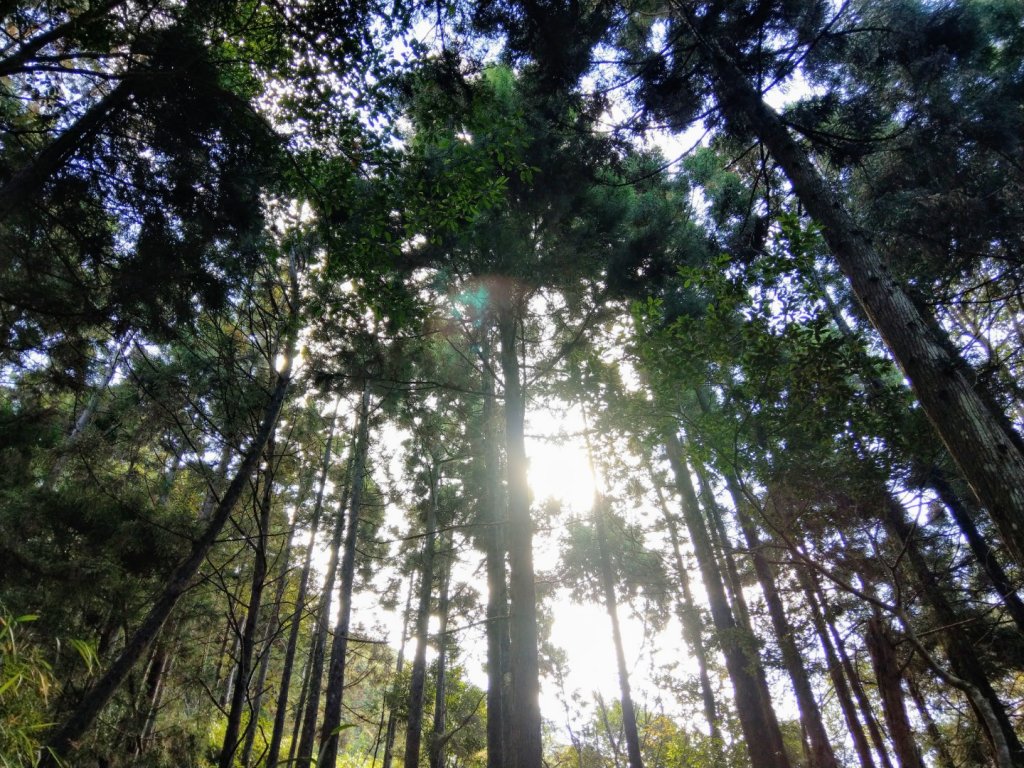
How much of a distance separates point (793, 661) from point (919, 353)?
6.87 meters

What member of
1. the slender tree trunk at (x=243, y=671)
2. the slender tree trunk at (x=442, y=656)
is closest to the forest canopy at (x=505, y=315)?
the slender tree trunk at (x=243, y=671)

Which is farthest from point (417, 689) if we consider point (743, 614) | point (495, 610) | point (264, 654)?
point (264, 654)

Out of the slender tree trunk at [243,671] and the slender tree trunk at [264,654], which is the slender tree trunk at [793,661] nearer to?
the slender tree trunk at [264,654]

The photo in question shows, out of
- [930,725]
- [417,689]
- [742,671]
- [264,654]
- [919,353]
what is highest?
[919,353]

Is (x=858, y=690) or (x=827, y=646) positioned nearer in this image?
(x=858, y=690)

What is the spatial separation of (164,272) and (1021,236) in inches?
454

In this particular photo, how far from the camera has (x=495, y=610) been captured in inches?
386

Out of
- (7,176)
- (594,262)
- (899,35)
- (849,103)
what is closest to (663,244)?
(594,262)

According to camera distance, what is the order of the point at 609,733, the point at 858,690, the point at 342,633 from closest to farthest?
the point at 342,633
the point at 858,690
the point at 609,733

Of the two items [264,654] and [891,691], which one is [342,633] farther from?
[891,691]

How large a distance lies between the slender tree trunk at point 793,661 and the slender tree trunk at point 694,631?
143 inches

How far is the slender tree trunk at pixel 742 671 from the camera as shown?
23.5 ft

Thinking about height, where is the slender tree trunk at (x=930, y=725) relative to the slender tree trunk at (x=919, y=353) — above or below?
below

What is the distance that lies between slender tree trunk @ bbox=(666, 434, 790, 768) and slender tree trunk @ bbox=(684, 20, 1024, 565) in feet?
9.97
